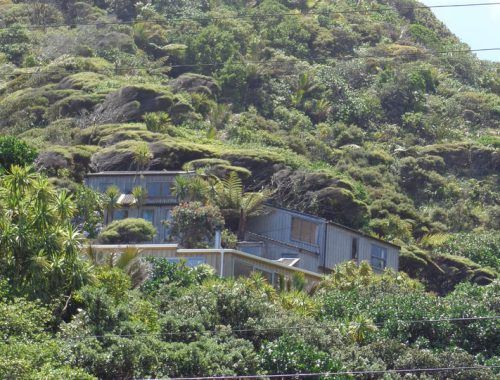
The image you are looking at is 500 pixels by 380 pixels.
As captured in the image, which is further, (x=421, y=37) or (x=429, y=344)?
(x=421, y=37)

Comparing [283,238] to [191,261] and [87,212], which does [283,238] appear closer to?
[87,212]

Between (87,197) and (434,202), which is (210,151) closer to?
(87,197)

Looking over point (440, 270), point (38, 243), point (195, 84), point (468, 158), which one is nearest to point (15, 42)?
point (195, 84)

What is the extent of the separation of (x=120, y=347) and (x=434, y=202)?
4638 cm

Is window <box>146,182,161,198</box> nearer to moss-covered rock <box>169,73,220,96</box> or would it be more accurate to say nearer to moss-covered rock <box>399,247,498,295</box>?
moss-covered rock <box>399,247,498,295</box>

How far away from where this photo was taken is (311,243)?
53844 mm

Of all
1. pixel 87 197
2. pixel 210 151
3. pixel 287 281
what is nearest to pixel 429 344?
pixel 287 281

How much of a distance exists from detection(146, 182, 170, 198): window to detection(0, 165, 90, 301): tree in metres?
19.8

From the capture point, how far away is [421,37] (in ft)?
371

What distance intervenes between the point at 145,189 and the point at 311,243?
293 inches

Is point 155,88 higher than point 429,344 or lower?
higher

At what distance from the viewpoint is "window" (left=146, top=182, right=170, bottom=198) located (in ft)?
185

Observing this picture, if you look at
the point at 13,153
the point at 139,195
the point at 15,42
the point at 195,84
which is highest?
the point at 15,42

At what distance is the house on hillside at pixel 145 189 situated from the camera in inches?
2184
